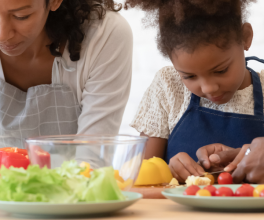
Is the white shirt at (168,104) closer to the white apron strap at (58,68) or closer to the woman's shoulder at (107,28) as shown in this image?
the woman's shoulder at (107,28)

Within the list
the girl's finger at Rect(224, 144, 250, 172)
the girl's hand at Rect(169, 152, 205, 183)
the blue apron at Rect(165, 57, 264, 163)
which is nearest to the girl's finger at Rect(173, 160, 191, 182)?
the girl's hand at Rect(169, 152, 205, 183)

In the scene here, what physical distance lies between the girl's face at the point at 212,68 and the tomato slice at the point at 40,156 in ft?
2.06

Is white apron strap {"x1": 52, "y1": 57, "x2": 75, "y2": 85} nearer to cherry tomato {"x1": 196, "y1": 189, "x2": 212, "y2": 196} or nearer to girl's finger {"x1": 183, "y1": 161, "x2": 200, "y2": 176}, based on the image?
girl's finger {"x1": 183, "y1": 161, "x2": 200, "y2": 176}

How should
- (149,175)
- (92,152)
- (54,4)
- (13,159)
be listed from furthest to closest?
(54,4)
(149,175)
(13,159)
(92,152)

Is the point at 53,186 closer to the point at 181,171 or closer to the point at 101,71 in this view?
the point at 181,171

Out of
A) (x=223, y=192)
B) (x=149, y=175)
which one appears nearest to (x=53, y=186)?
(x=223, y=192)

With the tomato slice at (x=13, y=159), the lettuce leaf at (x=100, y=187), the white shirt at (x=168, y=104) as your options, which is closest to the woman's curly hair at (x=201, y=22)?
the white shirt at (x=168, y=104)

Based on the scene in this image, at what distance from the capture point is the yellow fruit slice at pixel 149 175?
86 centimetres

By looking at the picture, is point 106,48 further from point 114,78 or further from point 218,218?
point 218,218

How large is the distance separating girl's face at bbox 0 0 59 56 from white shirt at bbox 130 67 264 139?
47cm

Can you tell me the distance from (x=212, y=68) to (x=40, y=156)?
25.7 inches

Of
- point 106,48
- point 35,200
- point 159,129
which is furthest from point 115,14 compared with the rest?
point 35,200

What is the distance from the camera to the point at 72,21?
1.33 metres

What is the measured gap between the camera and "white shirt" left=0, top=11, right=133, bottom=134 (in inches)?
52.2
